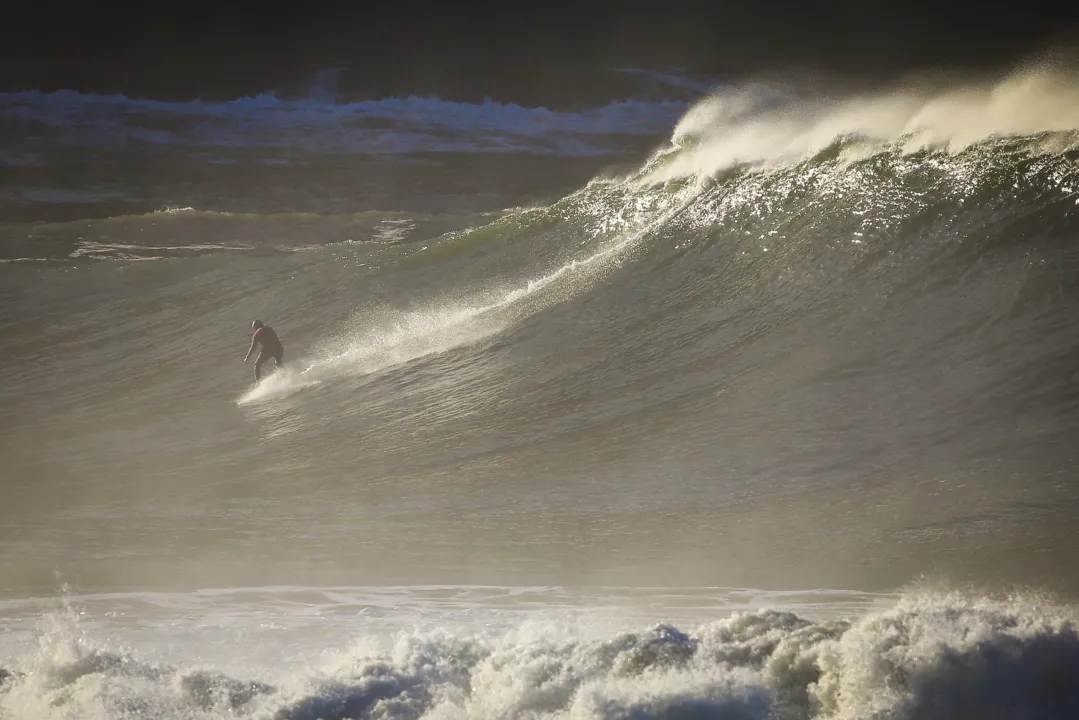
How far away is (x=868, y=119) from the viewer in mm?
11359

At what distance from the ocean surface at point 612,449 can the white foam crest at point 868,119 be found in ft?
0.14

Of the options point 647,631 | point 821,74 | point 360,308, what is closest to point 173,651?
point 647,631

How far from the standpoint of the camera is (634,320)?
10016mm

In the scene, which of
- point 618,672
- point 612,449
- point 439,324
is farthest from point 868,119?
point 618,672

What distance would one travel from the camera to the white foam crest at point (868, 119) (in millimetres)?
10078

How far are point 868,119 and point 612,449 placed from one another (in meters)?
5.16

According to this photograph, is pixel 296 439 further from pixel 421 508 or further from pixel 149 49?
pixel 149 49

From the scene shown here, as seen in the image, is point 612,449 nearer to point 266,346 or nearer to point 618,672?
point 618,672

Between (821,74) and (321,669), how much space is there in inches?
1253

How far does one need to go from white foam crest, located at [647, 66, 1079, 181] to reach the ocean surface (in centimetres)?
4

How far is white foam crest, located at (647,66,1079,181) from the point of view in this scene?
1008 cm

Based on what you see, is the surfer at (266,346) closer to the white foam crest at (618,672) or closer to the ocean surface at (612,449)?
the ocean surface at (612,449)

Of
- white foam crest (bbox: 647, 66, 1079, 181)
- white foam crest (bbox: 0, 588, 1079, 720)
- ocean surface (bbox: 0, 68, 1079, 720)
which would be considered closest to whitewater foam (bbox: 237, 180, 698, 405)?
ocean surface (bbox: 0, 68, 1079, 720)

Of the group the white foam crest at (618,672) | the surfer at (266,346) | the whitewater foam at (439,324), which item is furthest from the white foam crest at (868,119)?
the white foam crest at (618,672)
